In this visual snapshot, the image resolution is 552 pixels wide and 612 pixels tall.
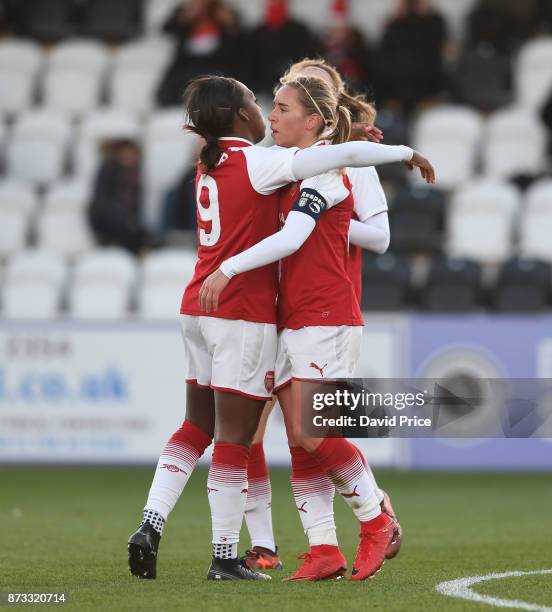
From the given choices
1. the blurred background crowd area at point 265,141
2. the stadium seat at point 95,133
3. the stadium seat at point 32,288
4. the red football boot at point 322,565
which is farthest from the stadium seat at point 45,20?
the red football boot at point 322,565

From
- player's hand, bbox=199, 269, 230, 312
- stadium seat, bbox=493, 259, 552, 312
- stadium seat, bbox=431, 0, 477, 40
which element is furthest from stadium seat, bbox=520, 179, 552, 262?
player's hand, bbox=199, 269, 230, 312

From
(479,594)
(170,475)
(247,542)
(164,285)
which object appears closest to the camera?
(479,594)

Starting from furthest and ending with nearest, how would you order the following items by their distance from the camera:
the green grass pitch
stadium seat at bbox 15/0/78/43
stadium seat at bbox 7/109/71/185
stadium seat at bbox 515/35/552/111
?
stadium seat at bbox 15/0/78/43 < stadium seat at bbox 515/35/552/111 < stadium seat at bbox 7/109/71/185 < the green grass pitch

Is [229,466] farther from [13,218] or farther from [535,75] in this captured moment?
[535,75]

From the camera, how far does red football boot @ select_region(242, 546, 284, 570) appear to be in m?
5.74

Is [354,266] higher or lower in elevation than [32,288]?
higher

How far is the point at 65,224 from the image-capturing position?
1322cm

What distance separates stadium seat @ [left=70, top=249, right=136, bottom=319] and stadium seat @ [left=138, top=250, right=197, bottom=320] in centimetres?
18

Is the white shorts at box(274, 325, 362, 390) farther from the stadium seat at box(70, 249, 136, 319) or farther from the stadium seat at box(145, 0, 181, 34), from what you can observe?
the stadium seat at box(145, 0, 181, 34)

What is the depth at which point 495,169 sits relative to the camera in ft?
44.7

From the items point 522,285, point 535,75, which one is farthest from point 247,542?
point 535,75

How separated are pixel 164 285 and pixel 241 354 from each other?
7.02m

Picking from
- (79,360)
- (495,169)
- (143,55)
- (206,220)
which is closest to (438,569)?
(206,220)

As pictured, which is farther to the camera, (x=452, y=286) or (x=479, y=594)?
(x=452, y=286)
